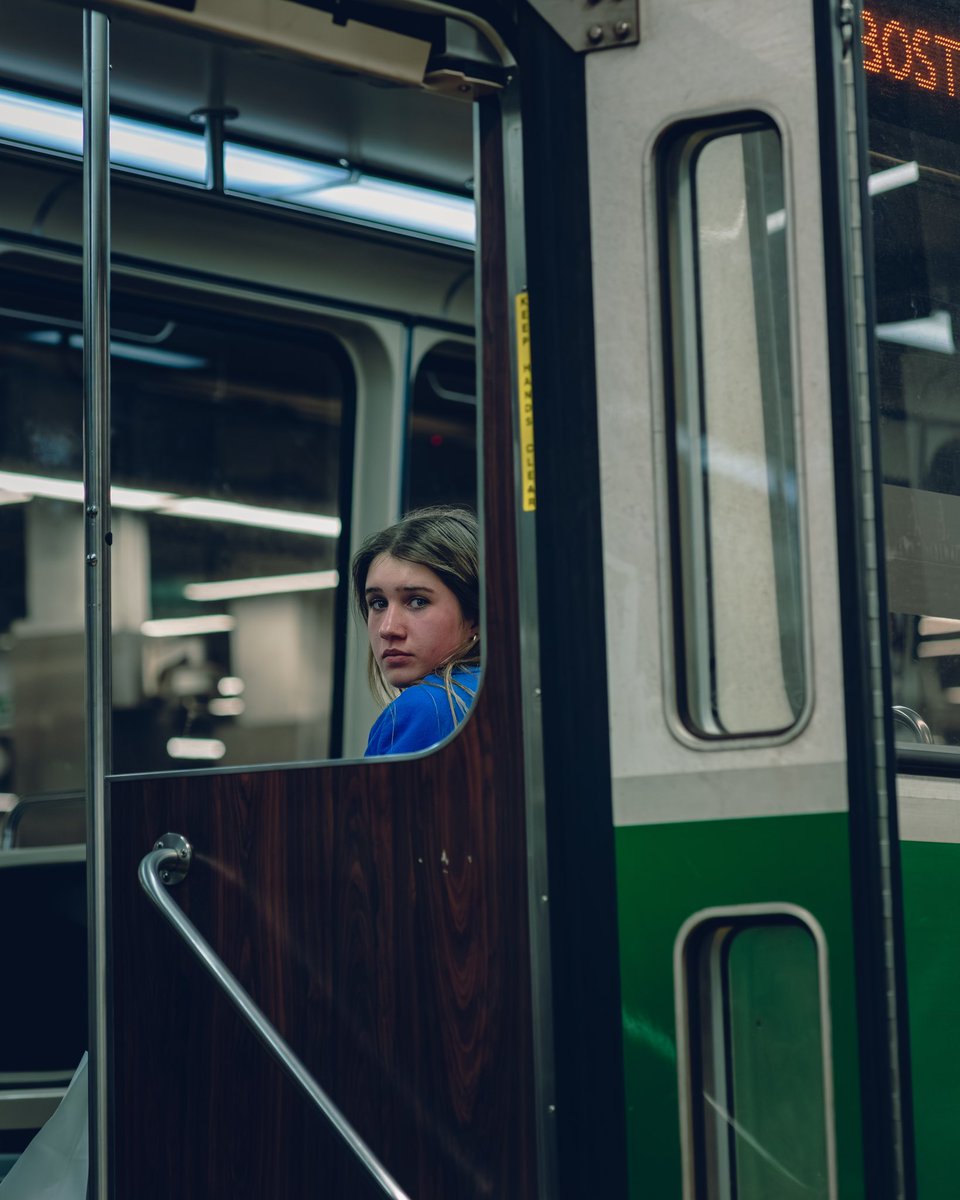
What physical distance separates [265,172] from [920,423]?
2.49 meters

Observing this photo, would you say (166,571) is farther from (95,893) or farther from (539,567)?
(539,567)

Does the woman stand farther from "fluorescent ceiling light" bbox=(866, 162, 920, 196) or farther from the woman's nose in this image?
"fluorescent ceiling light" bbox=(866, 162, 920, 196)

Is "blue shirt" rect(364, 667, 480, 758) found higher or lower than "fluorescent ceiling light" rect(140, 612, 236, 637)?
lower

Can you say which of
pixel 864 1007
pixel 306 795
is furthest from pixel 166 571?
pixel 864 1007

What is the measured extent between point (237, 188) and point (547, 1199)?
303cm

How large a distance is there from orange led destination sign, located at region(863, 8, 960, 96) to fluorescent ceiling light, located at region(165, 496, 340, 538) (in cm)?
243

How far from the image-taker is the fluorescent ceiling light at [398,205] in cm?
474

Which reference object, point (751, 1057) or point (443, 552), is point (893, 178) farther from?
point (751, 1057)

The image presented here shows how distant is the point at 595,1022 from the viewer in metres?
2.26

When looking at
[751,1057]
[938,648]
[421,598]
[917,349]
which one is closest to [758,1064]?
[751,1057]

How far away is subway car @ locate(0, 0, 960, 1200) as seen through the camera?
2197mm

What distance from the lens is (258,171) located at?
461 cm

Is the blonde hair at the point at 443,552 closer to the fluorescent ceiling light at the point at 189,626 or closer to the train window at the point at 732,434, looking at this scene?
the train window at the point at 732,434

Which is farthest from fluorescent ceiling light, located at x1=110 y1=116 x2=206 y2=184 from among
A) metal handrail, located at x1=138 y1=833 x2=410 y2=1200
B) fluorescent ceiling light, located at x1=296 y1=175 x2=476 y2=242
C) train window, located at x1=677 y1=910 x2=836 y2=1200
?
train window, located at x1=677 y1=910 x2=836 y2=1200
